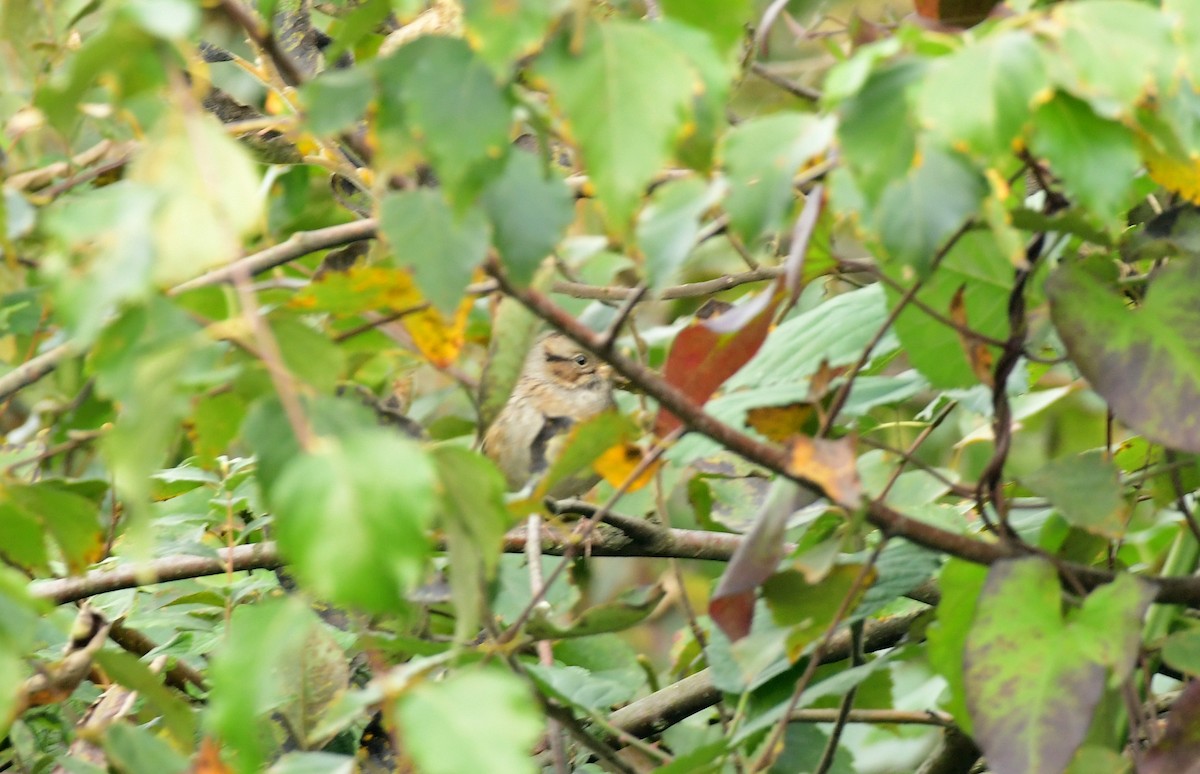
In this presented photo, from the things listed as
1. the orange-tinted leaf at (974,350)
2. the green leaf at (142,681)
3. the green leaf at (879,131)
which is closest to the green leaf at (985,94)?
the green leaf at (879,131)

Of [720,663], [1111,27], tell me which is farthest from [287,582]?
[1111,27]

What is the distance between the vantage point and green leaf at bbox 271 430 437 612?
0.51 metres

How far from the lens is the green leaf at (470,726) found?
53 cm

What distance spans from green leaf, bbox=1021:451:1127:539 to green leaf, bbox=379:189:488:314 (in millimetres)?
463

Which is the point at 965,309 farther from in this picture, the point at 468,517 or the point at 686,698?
the point at 686,698

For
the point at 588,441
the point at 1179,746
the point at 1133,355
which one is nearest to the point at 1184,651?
the point at 1179,746

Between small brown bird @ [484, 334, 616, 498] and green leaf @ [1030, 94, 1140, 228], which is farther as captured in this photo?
small brown bird @ [484, 334, 616, 498]

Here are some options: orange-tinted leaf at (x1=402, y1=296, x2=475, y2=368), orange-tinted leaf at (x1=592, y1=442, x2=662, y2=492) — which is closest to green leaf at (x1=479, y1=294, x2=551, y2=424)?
orange-tinted leaf at (x1=402, y1=296, x2=475, y2=368)

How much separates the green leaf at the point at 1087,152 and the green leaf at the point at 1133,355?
175 mm

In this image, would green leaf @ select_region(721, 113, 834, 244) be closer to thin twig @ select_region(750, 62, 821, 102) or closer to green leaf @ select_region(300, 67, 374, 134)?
green leaf @ select_region(300, 67, 374, 134)

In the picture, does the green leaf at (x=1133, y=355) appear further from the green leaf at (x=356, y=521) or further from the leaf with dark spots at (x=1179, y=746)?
the green leaf at (x=356, y=521)

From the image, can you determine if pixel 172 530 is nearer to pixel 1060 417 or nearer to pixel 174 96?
pixel 174 96

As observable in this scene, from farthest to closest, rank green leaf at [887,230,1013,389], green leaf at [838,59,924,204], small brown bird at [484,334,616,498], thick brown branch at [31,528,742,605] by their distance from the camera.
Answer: small brown bird at [484,334,616,498] → thick brown branch at [31,528,742,605] → green leaf at [887,230,1013,389] → green leaf at [838,59,924,204]

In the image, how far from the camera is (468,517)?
2.20 ft
